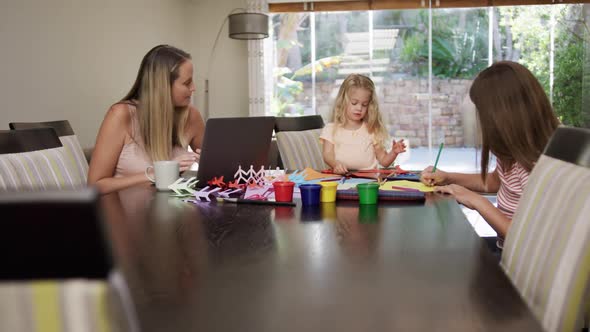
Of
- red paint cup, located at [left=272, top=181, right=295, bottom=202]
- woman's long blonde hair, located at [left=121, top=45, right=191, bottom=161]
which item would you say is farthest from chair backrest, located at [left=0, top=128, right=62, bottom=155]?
red paint cup, located at [left=272, top=181, right=295, bottom=202]

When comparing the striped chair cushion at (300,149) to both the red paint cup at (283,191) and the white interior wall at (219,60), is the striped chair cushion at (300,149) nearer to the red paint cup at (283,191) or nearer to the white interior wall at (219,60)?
the red paint cup at (283,191)

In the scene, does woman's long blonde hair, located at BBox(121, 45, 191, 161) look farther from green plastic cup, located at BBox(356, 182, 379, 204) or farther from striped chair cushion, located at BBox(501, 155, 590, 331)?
striped chair cushion, located at BBox(501, 155, 590, 331)

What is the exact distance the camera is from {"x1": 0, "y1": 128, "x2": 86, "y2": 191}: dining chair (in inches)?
68.2

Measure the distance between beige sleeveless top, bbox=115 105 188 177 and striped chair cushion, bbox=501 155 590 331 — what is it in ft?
5.23

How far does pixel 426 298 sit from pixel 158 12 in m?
6.04

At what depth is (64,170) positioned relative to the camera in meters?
2.00

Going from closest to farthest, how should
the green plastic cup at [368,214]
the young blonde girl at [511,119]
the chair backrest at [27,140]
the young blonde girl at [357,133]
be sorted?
the green plastic cup at [368,214] → the young blonde girl at [511,119] → the chair backrest at [27,140] → the young blonde girl at [357,133]

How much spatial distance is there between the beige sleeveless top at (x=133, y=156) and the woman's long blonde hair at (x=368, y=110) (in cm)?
122

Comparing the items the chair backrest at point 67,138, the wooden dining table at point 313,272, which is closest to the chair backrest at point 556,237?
the wooden dining table at point 313,272

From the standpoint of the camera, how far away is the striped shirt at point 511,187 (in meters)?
A: 1.78

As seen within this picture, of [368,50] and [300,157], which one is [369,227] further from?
[368,50]

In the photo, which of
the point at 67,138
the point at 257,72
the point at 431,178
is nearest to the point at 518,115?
the point at 431,178

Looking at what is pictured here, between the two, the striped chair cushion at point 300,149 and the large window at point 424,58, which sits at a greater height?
the large window at point 424,58

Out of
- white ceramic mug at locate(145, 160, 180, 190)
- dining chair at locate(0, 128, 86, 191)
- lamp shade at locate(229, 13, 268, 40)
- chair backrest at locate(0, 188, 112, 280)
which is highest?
lamp shade at locate(229, 13, 268, 40)
